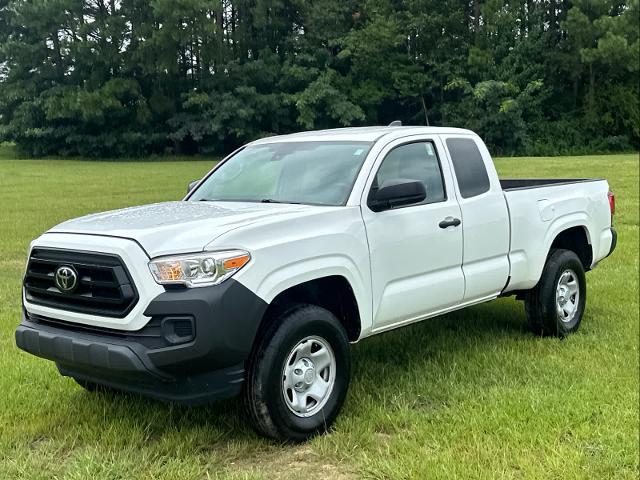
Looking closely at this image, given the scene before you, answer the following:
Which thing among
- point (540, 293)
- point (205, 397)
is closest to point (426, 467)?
point (205, 397)

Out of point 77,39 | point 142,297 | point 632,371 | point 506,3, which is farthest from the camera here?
point 506,3

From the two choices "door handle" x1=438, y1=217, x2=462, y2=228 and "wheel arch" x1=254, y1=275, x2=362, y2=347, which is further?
"door handle" x1=438, y1=217, x2=462, y2=228

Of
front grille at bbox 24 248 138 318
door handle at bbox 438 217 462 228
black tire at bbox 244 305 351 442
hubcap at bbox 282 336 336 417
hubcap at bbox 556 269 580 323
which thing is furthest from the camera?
hubcap at bbox 556 269 580 323

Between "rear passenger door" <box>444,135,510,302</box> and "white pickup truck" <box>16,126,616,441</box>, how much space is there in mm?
13

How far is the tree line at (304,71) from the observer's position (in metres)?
48.6

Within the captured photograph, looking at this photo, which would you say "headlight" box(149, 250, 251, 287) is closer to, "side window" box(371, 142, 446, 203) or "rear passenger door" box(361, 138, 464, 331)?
"rear passenger door" box(361, 138, 464, 331)

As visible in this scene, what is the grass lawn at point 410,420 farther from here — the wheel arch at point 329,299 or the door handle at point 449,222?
the door handle at point 449,222

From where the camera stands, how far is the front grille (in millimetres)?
3877

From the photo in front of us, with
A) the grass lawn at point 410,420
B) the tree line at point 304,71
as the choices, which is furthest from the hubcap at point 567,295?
the tree line at point 304,71

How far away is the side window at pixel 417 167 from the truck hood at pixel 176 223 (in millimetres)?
904

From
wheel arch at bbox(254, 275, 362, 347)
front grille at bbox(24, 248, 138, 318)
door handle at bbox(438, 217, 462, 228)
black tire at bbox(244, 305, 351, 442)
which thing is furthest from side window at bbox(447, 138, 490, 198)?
front grille at bbox(24, 248, 138, 318)

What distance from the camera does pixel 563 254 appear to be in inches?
264

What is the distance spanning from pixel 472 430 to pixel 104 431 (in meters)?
2.23

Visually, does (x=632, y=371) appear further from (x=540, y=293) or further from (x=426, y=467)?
(x=426, y=467)
